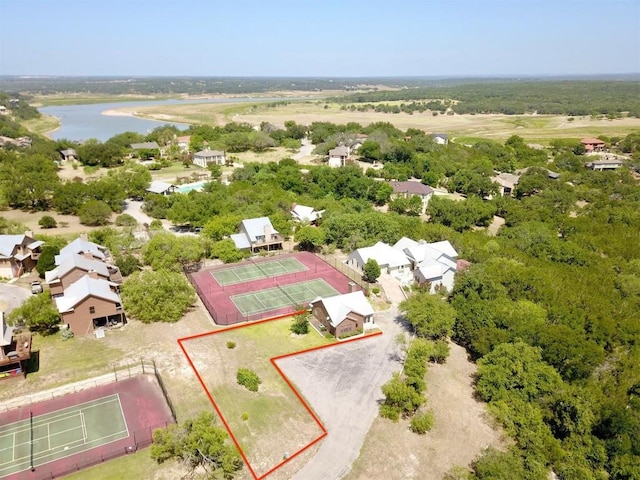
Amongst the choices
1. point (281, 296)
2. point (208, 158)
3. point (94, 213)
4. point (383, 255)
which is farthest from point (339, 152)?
point (281, 296)

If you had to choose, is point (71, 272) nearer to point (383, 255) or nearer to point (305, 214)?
point (305, 214)

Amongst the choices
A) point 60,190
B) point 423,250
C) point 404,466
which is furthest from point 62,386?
point 60,190

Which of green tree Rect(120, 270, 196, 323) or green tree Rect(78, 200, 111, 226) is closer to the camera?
green tree Rect(120, 270, 196, 323)

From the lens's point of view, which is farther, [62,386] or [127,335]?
[127,335]

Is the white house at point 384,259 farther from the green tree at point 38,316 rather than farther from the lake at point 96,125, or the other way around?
the lake at point 96,125

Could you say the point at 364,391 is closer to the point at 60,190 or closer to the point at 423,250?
the point at 423,250

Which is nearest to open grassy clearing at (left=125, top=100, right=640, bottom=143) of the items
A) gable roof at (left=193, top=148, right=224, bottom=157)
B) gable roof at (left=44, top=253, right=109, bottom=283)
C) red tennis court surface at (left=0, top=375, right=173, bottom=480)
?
gable roof at (left=193, top=148, right=224, bottom=157)

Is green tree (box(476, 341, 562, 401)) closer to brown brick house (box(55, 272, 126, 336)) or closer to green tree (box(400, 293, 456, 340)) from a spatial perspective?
green tree (box(400, 293, 456, 340))
